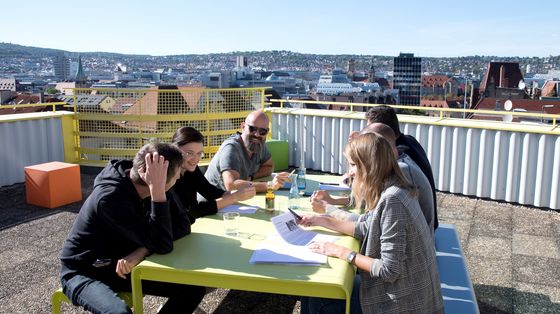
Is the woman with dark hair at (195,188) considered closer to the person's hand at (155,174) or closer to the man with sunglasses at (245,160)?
the man with sunglasses at (245,160)

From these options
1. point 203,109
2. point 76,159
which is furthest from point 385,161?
point 76,159

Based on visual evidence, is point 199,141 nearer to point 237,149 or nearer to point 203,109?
point 237,149

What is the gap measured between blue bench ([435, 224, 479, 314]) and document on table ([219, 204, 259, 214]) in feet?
4.24

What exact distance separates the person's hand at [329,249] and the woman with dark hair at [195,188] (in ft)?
3.40

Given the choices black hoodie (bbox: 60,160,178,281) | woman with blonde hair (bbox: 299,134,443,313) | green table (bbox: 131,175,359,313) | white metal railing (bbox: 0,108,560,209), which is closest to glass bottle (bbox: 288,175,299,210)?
green table (bbox: 131,175,359,313)

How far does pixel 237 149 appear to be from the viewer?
4301 mm

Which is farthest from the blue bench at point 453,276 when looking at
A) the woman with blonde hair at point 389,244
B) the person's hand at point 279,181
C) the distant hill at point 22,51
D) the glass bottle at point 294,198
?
the distant hill at point 22,51

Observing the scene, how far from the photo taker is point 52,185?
652cm

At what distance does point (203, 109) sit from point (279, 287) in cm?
683

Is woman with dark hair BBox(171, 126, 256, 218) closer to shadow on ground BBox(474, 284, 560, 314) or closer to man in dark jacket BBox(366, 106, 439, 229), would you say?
man in dark jacket BBox(366, 106, 439, 229)

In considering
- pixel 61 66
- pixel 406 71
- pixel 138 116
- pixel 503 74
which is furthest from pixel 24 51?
pixel 138 116

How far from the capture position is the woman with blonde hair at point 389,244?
Answer: 7.61 feet

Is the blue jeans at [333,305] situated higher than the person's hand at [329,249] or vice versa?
the person's hand at [329,249]

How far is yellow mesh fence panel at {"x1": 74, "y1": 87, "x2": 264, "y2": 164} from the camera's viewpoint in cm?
863
